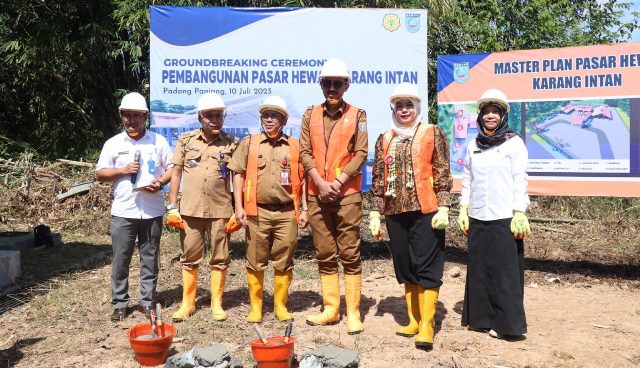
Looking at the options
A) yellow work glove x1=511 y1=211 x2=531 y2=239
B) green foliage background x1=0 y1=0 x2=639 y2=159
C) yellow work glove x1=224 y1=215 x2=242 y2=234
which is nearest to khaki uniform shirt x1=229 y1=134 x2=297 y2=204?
yellow work glove x1=224 y1=215 x2=242 y2=234

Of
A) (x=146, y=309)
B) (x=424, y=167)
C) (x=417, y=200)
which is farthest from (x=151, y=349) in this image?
(x=424, y=167)

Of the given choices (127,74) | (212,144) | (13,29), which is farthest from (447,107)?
(13,29)

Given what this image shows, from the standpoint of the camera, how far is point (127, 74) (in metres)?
12.2

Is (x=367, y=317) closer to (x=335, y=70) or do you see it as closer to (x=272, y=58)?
(x=335, y=70)

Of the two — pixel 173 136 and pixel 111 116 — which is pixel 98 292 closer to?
pixel 173 136

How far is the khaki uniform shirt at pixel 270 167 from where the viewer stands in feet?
15.8

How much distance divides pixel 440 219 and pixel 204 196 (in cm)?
188

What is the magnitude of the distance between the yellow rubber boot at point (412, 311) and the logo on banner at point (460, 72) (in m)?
3.10

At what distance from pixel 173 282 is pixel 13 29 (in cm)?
806

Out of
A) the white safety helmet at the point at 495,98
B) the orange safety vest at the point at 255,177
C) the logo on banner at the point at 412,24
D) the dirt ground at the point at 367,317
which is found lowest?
the dirt ground at the point at 367,317

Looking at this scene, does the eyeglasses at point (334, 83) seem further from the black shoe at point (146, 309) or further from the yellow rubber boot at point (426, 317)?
the black shoe at point (146, 309)

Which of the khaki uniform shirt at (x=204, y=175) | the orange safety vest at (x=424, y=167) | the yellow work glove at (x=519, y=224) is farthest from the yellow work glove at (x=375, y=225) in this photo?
the khaki uniform shirt at (x=204, y=175)

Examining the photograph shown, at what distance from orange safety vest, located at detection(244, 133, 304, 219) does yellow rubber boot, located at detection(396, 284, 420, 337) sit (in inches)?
41.8

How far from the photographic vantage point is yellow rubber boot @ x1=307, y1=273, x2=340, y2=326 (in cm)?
494
